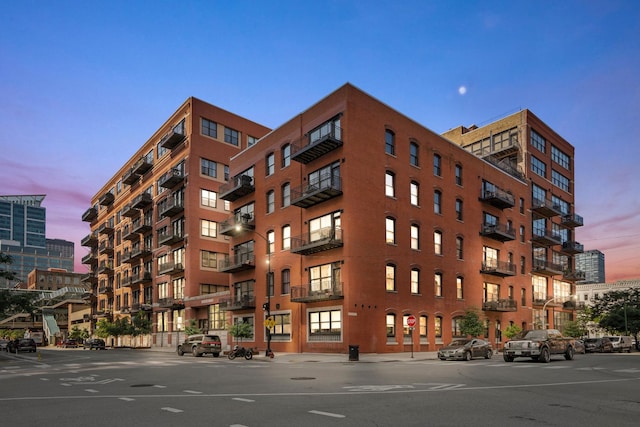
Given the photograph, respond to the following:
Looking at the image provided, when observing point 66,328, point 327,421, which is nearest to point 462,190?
point 327,421

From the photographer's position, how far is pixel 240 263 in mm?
49625

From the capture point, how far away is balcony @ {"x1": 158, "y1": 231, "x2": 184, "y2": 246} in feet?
204

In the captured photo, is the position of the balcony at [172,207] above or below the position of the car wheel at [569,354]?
→ above

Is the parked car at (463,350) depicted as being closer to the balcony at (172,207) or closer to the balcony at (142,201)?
the balcony at (172,207)

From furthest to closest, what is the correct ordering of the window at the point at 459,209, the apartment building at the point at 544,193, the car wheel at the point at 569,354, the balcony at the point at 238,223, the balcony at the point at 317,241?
the apartment building at the point at 544,193 → the window at the point at 459,209 → the balcony at the point at 238,223 → the balcony at the point at 317,241 → the car wheel at the point at 569,354

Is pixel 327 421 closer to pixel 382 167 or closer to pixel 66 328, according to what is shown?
pixel 382 167

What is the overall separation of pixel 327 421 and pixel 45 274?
640 ft

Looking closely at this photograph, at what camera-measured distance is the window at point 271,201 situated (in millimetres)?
47750

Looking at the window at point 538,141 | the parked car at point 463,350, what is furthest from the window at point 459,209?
the window at point 538,141

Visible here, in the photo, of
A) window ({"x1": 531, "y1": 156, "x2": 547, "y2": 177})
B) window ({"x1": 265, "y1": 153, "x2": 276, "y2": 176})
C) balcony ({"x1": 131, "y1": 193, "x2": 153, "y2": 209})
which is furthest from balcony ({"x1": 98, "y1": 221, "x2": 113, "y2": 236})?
window ({"x1": 531, "y1": 156, "x2": 547, "y2": 177})

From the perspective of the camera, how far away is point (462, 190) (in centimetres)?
5138

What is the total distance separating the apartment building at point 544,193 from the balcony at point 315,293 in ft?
90.7

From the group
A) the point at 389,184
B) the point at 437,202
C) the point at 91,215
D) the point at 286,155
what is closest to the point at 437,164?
the point at 437,202

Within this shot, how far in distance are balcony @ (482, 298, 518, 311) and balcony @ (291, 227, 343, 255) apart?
63.3ft
